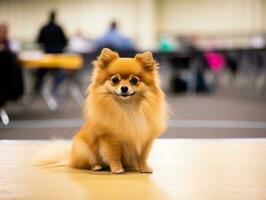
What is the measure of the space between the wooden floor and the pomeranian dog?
0.32 ft

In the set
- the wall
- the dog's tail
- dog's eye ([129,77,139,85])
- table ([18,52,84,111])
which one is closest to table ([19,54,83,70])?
table ([18,52,84,111])

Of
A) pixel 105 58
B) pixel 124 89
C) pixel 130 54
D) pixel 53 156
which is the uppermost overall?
pixel 105 58

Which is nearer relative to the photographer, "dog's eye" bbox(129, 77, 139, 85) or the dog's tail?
"dog's eye" bbox(129, 77, 139, 85)

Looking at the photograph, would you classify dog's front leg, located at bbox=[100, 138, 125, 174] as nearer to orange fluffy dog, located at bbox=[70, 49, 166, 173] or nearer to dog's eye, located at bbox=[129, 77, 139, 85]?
orange fluffy dog, located at bbox=[70, 49, 166, 173]

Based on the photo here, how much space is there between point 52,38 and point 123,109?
4.85 metres

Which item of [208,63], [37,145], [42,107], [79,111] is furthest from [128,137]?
[208,63]

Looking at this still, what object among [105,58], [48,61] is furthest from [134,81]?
[48,61]

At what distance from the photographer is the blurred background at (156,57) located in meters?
4.88

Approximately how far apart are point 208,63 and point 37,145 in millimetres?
6879

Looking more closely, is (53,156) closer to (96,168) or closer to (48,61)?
(96,168)

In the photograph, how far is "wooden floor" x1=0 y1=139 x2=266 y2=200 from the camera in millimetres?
1491

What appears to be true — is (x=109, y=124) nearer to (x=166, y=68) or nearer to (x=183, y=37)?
(x=166, y=68)

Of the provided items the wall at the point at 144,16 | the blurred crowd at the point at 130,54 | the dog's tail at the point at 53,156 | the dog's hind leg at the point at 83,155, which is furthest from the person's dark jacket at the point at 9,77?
the wall at the point at 144,16

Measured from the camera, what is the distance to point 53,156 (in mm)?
2137
